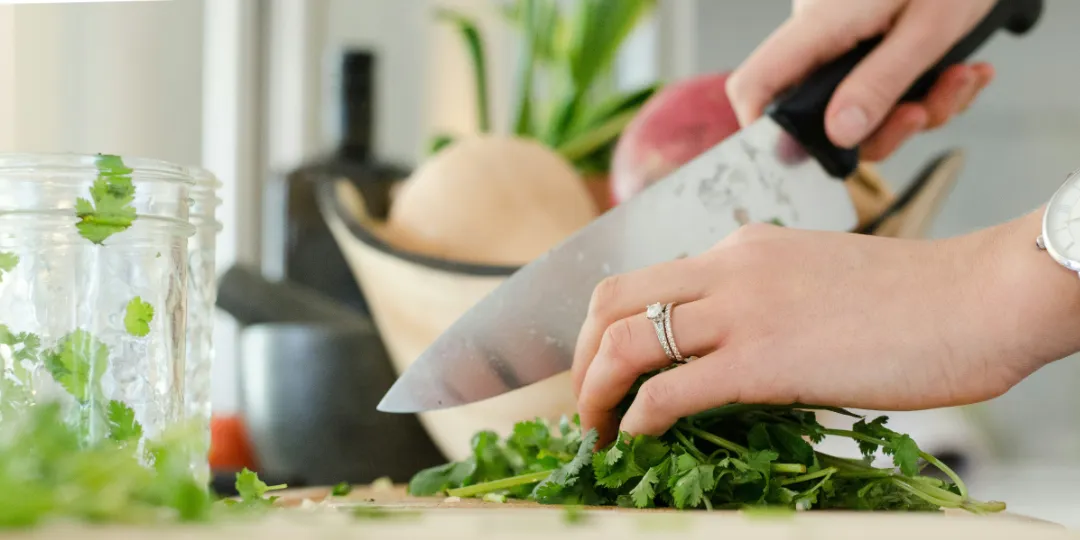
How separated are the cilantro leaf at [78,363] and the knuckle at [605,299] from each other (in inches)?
11.3

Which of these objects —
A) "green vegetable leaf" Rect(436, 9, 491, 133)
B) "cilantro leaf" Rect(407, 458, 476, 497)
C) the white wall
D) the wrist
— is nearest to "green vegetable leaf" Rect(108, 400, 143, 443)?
"cilantro leaf" Rect(407, 458, 476, 497)

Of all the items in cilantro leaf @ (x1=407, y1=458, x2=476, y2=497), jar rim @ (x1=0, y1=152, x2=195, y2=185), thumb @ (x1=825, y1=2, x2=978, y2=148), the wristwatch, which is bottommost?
cilantro leaf @ (x1=407, y1=458, x2=476, y2=497)

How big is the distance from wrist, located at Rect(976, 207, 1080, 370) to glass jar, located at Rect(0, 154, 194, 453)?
49 centimetres

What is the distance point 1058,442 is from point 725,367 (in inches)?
113

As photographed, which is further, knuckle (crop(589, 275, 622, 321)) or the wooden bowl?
the wooden bowl

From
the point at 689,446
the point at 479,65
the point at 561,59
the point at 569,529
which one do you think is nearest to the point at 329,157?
the point at 479,65

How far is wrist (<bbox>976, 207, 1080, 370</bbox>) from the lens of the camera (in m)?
0.59

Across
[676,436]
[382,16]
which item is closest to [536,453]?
[676,436]

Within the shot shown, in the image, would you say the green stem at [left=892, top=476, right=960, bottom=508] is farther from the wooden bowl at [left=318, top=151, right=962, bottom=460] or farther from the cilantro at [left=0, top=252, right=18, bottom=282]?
the cilantro at [left=0, top=252, right=18, bottom=282]

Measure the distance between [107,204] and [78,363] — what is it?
0.09 meters

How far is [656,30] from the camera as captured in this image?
314 cm

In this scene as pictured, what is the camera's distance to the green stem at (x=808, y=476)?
580 millimetres

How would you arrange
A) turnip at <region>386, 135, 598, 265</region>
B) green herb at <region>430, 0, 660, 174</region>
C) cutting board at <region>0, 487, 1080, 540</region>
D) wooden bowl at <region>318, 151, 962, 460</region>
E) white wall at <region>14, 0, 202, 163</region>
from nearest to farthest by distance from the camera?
cutting board at <region>0, 487, 1080, 540</region> → wooden bowl at <region>318, 151, 962, 460</region> → turnip at <region>386, 135, 598, 265</region> → white wall at <region>14, 0, 202, 163</region> → green herb at <region>430, 0, 660, 174</region>

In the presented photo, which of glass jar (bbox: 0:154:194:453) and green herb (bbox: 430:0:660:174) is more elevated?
green herb (bbox: 430:0:660:174)
